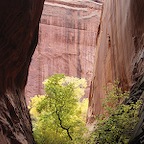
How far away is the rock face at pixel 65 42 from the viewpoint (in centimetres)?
2520

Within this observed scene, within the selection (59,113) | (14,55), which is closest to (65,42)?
(59,113)

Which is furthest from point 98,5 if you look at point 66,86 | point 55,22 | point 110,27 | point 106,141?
point 106,141

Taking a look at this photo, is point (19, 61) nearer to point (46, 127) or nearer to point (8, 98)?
point (8, 98)

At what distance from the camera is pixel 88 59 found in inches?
1031

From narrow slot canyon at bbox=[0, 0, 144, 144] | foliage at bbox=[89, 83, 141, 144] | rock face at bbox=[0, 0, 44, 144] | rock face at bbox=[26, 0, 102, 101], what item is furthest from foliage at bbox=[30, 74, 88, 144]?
rock face at bbox=[26, 0, 102, 101]

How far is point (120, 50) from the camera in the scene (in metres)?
12.9

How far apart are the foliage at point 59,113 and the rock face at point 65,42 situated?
12348mm

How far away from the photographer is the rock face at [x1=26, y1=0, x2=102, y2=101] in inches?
992

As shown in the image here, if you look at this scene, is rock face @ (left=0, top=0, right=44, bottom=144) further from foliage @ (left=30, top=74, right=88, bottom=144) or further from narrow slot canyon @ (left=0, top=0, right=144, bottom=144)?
foliage @ (left=30, top=74, right=88, bottom=144)

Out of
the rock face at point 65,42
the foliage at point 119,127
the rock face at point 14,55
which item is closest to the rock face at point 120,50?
the foliage at point 119,127

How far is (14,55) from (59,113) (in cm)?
332

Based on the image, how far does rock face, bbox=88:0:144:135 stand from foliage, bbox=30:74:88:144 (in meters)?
1.82

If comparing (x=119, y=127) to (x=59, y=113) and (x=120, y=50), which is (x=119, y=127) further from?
(x=120, y=50)

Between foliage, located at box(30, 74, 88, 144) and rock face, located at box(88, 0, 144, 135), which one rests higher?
rock face, located at box(88, 0, 144, 135)
